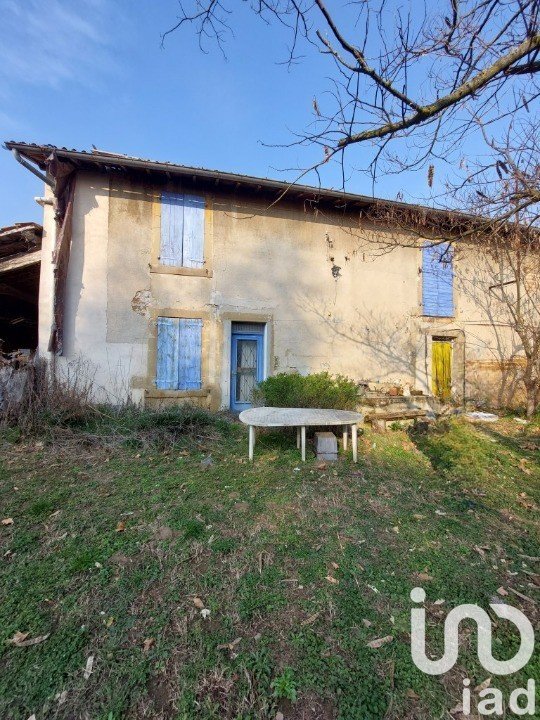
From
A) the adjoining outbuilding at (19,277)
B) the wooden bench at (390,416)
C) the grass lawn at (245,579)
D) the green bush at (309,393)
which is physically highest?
the adjoining outbuilding at (19,277)

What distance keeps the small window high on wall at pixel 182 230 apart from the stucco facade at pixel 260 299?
0.17 m

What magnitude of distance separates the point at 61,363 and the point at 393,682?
23.3 feet

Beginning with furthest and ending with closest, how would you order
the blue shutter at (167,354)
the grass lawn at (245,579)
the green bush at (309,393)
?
the blue shutter at (167,354) → the green bush at (309,393) → the grass lawn at (245,579)

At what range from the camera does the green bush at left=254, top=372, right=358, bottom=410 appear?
5586mm

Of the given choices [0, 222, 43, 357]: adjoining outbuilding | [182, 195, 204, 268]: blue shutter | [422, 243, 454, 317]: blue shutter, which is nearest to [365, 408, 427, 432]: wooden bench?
[422, 243, 454, 317]: blue shutter

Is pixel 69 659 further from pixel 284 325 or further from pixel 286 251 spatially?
pixel 286 251

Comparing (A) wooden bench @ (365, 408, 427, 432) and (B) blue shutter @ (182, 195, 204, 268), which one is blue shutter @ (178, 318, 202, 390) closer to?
(B) blue shutter @ (182, 195, 204, 268)

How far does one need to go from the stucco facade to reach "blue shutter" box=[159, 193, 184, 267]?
0.61 feet


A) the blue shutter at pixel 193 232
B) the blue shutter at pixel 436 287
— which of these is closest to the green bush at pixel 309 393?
the blue shutter at pixel 193 232

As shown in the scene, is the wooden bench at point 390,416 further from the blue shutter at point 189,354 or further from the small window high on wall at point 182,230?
the small window high on wall at point 182,230

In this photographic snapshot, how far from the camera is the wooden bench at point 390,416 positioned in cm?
641

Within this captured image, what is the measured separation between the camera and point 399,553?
9.07ft

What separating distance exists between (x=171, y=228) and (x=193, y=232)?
1.54 ft

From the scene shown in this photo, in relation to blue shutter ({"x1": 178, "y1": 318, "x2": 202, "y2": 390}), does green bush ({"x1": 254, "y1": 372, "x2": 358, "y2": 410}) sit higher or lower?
lower
